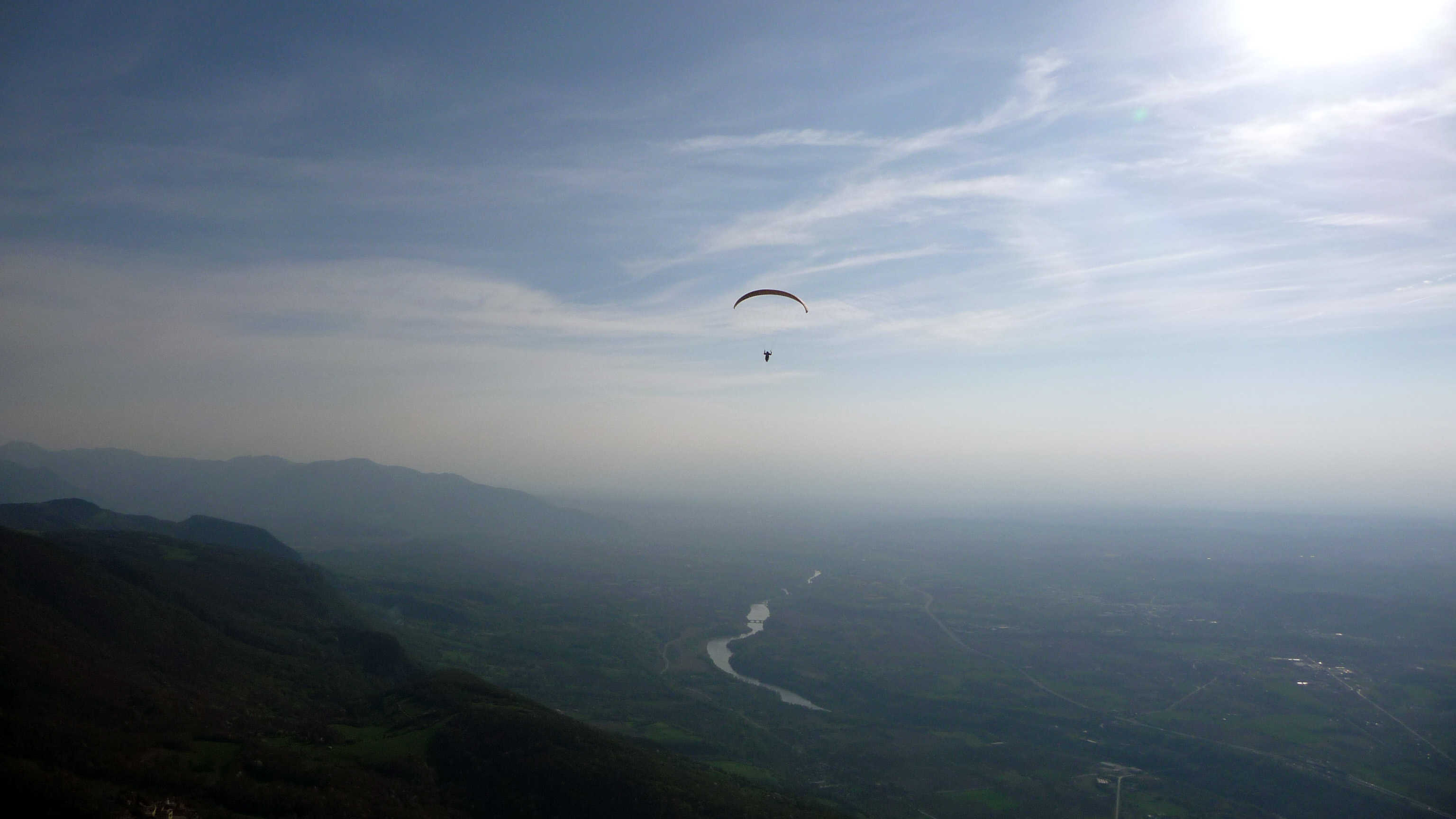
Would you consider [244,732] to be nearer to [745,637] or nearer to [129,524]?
[745,637]

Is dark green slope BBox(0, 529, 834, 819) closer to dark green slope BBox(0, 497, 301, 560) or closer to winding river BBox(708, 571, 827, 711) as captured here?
winding river BBox(708, 571, 827, 711)

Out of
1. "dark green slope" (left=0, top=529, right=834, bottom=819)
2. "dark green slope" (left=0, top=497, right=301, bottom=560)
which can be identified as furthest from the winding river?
"dark green slope" (left=0, top=497, right=301, bottom=560)

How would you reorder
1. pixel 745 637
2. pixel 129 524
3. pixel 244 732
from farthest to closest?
pixel 745 637 → pixel 129 524 → pixel 244 732

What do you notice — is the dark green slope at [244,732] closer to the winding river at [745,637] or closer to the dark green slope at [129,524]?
the winding river at [745,637]

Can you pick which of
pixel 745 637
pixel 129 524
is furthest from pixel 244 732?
pixel 129 524

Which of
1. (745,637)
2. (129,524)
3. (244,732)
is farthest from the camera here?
(745,637)

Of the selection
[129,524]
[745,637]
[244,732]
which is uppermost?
[244,732]
